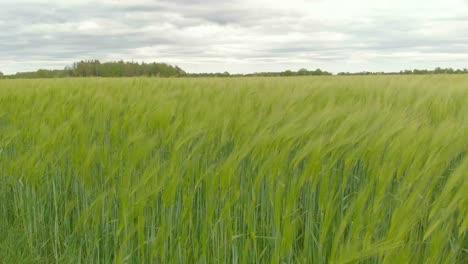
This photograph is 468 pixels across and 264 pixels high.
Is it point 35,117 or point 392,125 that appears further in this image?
point 35,117

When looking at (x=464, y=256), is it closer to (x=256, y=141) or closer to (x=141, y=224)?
(x=256, y=141)

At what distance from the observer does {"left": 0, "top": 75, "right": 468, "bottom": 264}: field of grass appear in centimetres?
102

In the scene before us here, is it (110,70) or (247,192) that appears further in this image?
(110,70)

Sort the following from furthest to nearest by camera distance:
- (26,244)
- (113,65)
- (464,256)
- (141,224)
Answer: (113,65), (26,244), (141,224), (464,256)

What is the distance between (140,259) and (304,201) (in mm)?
544

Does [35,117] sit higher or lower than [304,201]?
higher

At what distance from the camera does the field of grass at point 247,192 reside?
102 centimetres

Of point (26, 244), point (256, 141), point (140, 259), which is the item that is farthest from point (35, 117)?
point (256, 141)

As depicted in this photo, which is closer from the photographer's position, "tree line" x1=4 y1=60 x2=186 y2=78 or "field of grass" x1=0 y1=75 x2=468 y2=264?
"field of grass" x1=0 y1=75 x2=468 y2=264

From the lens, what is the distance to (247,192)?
1260 mm

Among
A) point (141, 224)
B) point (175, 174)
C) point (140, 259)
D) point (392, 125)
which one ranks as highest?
point (392, 125)

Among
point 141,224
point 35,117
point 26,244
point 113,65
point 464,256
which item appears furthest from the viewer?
point 113,65

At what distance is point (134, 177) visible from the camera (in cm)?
147

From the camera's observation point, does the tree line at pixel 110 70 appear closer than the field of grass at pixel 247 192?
No
